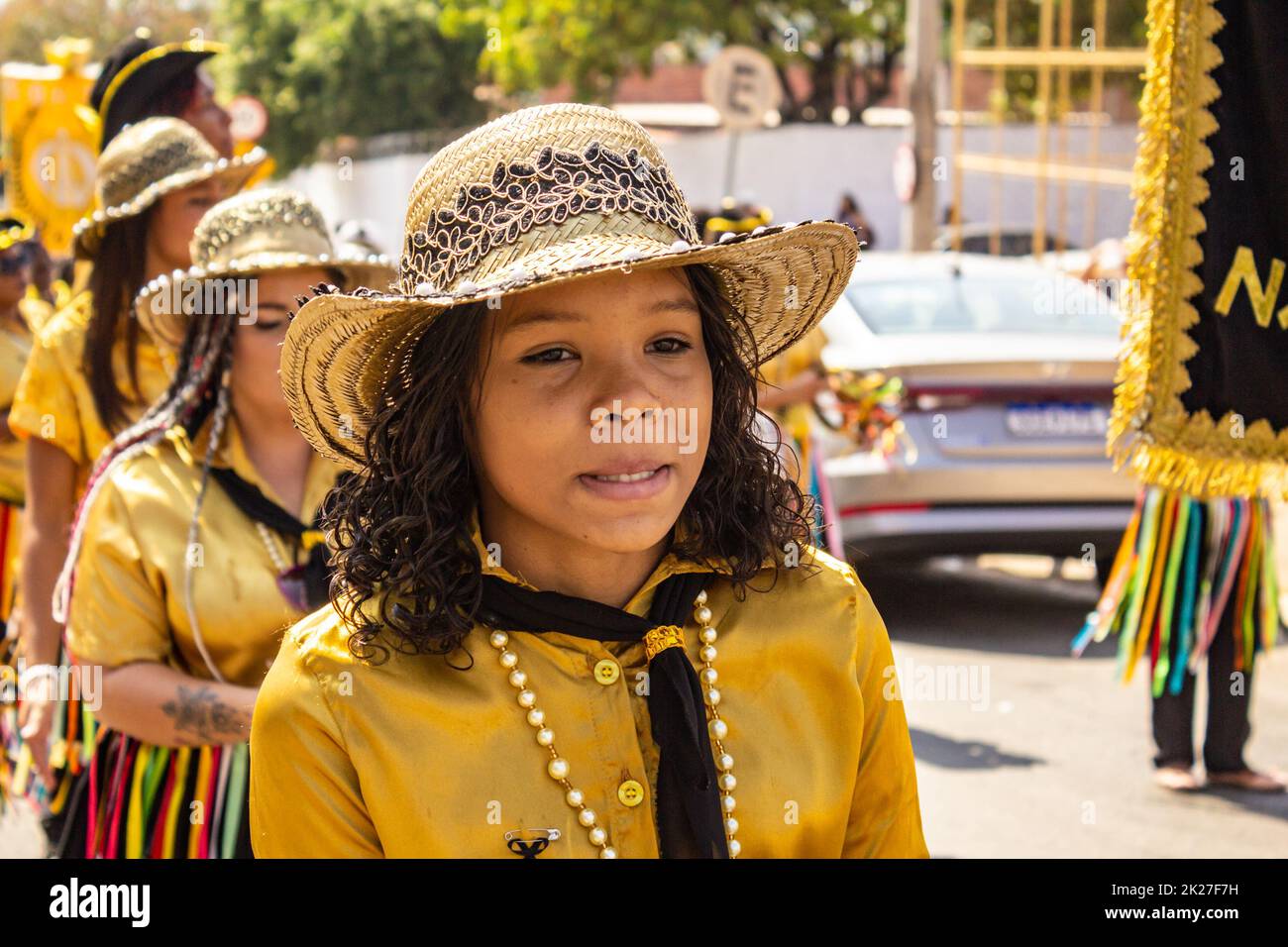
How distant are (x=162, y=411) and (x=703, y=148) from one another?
2503cm

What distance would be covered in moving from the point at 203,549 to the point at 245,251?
0.62 m

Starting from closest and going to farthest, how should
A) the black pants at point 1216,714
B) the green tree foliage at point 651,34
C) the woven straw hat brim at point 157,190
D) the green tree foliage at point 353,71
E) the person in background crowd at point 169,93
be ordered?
the woven straw hat brim at point 157,190 < the person in background crowd at point 169,93 < the black pants at point 1216,714 < the green tree foliage at point 651,34 < the green tree foliage at point 353,71

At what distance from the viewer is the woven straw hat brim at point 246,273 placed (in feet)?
10.6

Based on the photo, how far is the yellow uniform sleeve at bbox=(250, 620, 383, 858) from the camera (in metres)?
1.93

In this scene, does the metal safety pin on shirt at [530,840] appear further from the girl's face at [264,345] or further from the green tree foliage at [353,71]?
the green tree foliage at [353,71]

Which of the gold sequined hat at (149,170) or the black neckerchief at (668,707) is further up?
the gold sequined hat at (149,170)

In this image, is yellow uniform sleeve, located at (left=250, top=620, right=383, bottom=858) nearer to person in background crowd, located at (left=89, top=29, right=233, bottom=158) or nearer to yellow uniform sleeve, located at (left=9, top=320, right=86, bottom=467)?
yellow uniform sleeve, located at (left=9, top=320, right=86, bottom=467)

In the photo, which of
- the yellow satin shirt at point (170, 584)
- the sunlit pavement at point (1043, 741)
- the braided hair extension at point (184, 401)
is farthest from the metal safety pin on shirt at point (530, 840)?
the sunlit pavement at point (1043, 741)

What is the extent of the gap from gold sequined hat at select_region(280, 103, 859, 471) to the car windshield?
6268 mm

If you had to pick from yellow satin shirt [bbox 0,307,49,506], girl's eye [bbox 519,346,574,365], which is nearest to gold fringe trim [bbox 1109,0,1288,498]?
girl's eye [bbox 519,346,574,365]

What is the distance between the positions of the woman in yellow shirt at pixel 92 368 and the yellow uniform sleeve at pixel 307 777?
2049mm

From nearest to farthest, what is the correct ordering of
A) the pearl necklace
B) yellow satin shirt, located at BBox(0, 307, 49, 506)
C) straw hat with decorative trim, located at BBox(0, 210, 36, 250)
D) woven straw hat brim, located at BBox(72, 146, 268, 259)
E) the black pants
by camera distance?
the pearl necklace → woven straw hat brim, located at BBox(72, 146, 268, 259) → the black pants → yellow satin shirt, located at BBox(0, 307, 49, 506) → straw hat with decorative trim, located at BBox(0, 210, 36, 250)
